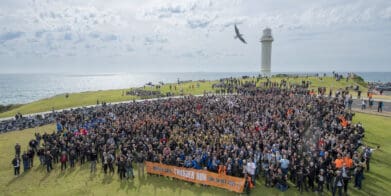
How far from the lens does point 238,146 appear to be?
20.7m

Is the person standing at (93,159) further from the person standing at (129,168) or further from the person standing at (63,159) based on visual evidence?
the person standing at (129,168)

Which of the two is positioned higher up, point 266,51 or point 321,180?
point 266,51

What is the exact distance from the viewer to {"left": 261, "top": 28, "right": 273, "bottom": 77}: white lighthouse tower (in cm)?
8062

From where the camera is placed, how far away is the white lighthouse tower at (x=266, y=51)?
80625 millimetres

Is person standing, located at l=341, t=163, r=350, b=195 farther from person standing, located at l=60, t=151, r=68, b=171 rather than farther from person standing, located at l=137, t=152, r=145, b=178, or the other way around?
person standing, located at l=60, t=151, r=68, b=171

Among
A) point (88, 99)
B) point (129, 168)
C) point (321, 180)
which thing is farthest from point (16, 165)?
point (88, 99)

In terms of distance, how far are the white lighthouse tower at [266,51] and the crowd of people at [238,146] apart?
50247 mm

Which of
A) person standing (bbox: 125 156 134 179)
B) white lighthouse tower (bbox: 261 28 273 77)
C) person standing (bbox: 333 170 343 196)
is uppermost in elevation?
white lighthouse tower (bbox: 261 28 273 77)

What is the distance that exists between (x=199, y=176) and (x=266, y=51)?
6795 centimetres

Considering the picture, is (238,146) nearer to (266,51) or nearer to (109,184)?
(109,184)

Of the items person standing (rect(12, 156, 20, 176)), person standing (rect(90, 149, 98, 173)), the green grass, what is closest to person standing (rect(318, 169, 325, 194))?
person standing (rect(90, 149, 98, 173))

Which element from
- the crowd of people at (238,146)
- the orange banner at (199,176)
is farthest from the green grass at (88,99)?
the orange banner at (199,176)

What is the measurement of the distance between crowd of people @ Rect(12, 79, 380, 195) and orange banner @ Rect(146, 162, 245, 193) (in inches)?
15.3

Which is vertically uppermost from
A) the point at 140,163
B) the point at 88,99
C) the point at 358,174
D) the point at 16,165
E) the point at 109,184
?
the point at 88,99
